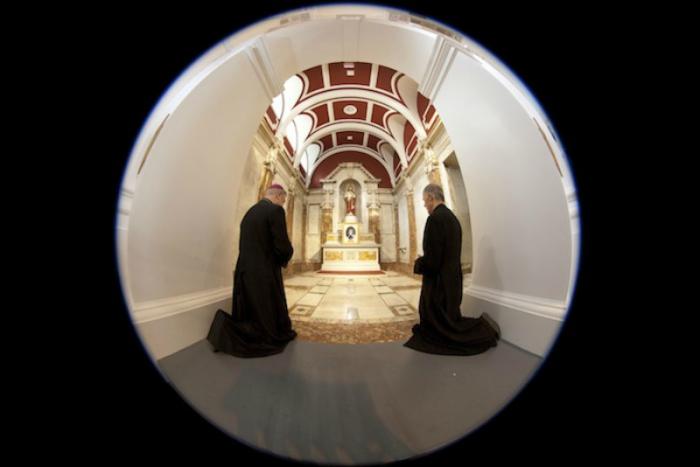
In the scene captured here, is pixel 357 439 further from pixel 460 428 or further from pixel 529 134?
pixel 529 134

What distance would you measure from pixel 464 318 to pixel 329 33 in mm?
1200

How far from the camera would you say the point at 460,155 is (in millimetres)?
724

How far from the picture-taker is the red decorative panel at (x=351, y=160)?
5.63 metres

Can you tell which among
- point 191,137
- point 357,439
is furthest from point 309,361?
point 191,137

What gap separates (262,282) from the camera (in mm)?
968

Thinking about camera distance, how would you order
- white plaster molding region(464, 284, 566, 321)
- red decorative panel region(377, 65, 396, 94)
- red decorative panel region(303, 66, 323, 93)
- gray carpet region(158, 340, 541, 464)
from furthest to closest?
red decorative panel region(303, 66, 323, 93) → red decorative panel region(377, 65, 396, 94) → white plaster molding region(464, 284, 566, 321) → gray carpet region(158, 340, 541, 464)

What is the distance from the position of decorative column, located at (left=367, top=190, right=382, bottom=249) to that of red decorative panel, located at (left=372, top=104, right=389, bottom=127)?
144 inches

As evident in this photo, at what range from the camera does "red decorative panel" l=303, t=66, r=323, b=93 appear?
133cm

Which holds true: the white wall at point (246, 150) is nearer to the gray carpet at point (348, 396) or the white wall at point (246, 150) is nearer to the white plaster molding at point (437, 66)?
the white plaster molding at point (437, 66)

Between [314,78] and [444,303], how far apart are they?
1709mm

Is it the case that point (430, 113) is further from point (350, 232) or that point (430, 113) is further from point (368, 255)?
point (350, 232)

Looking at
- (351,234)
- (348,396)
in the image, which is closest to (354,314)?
(348,396)

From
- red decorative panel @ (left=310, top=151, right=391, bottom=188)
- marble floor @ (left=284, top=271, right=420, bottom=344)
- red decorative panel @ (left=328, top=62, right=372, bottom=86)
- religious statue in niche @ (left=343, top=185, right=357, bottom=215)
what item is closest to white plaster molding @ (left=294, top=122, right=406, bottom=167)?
red decorative panel @ (left=328, top=62, right=372, bottom=86)

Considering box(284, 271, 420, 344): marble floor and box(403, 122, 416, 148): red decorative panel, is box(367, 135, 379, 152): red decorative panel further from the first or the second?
box(284, 271, 420, 344): marble floor
